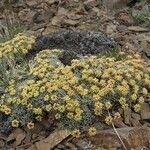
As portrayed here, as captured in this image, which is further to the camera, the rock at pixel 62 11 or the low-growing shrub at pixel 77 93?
the rock at pixel 62 11

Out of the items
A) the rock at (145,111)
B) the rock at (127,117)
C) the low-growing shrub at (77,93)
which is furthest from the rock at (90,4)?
the rock at (127,117)

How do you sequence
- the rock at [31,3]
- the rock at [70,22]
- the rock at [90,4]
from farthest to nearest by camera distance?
the rock at [31,3]
the rock at [90,4]
the rock at [70,22]

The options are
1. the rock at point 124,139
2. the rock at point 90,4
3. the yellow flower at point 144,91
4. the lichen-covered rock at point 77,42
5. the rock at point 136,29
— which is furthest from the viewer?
the rock at point 90,4

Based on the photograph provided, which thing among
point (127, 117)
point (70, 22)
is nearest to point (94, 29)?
point (70, 22)

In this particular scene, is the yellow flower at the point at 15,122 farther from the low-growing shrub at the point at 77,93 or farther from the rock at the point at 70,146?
the rock at the point at 70,146

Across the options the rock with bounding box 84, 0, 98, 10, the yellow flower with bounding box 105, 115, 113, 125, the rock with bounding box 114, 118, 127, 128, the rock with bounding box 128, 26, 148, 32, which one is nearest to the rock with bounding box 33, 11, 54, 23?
the rock with bounding box 84, 0, 98, 10

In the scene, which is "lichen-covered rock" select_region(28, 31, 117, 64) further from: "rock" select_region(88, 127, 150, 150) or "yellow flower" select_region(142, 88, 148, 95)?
"rock" select_region(88, 127, 150, 150)

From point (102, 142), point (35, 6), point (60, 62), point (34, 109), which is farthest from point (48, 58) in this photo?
point (35, 6)
